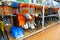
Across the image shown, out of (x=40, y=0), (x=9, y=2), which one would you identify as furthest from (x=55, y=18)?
(x=9, y=2)

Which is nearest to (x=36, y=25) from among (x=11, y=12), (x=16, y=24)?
(x=16, y=24)

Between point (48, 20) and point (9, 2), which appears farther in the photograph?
point (48, 20)

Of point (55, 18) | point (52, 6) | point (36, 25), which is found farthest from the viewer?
point (55, 18)

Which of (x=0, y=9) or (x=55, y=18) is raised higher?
(x=0, y=9)

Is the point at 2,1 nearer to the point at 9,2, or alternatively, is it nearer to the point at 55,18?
the point at 9,2

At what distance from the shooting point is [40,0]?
346cm

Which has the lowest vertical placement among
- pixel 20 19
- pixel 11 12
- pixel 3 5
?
pixel 20 19

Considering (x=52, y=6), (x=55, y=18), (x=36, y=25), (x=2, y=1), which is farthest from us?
(x=55, y=18)

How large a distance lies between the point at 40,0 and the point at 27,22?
1045 millimetres

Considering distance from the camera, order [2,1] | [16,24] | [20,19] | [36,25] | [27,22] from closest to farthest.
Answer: [2,1] → [20,19] → [16,24] → [27,22] → [36,25]

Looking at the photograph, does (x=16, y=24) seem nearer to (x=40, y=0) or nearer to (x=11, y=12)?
(x=11, y=12)

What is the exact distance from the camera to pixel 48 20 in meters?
4.15

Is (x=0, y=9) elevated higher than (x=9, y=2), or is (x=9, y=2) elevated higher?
(x=9, y=2)

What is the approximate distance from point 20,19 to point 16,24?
0.78 feet
